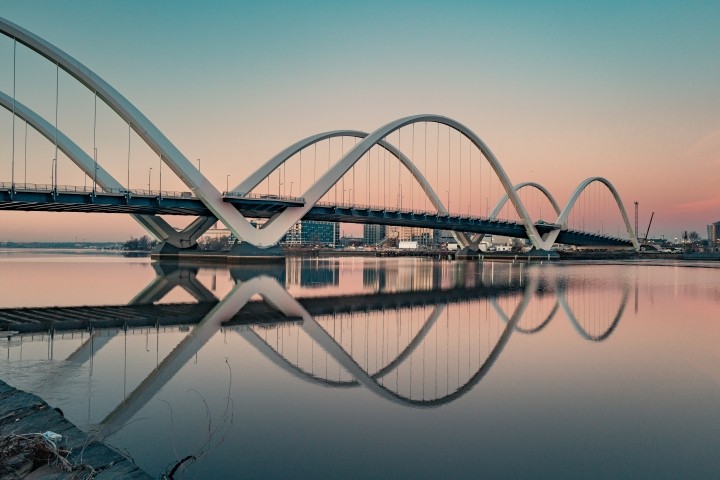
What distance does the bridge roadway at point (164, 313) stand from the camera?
1323cm

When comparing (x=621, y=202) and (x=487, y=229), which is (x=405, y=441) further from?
(x=621, y=202)

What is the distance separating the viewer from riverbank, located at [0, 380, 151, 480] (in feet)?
13.4

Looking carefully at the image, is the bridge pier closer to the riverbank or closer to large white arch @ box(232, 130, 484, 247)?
large white arch @ box(232, 130, 484, 247)

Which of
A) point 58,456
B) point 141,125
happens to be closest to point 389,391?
point 58,456

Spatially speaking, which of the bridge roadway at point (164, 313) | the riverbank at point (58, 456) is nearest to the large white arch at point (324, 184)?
the bridge roadway at point (164, 313)

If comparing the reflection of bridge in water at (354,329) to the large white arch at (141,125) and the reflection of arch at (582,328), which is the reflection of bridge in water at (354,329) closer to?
the reflection of arch at (582,328)

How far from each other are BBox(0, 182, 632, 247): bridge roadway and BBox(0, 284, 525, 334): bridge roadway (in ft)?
87.3

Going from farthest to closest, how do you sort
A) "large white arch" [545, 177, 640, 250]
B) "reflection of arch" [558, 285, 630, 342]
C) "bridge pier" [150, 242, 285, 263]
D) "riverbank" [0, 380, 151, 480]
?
"large white arch" [545, 177, 640, 250] → "bridge pier" [150, 242, 285, 263] → "reflection of arch" [558, 285, 630, 342] → "riverbank" [0, 380, 151, 480]

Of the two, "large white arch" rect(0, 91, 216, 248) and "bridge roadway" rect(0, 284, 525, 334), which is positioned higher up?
"large white arch" rect(0, 91, 216, 248)

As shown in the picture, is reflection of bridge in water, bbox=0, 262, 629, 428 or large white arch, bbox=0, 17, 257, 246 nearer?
reflection of bridge in water, bbox=0, 262, 629, 428

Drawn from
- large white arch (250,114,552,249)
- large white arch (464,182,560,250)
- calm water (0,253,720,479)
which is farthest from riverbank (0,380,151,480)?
large white arch (464,182,560,250)

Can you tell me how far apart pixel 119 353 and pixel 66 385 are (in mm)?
2492

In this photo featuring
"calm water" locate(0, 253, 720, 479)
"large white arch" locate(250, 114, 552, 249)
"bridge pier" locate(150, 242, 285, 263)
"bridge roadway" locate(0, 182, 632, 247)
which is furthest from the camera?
"large white arch" locate(250, 114, 552, 249)

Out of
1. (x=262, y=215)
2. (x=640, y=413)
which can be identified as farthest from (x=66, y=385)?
(x=262, y=215)
